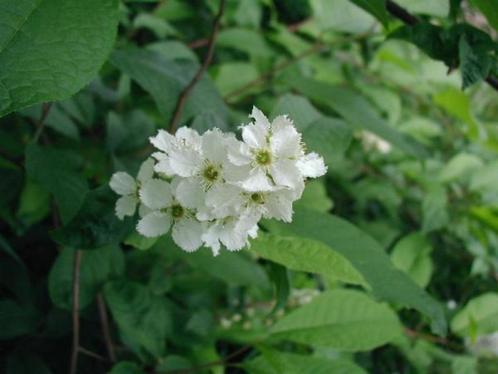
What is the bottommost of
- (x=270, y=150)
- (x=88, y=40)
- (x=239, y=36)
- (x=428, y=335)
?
(x=428, y=335)

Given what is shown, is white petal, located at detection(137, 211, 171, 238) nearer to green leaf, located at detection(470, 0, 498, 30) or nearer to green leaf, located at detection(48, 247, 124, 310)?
green leaf, located at detection(48, 247, 124, 310)

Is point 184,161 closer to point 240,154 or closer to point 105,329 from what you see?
point 240,154

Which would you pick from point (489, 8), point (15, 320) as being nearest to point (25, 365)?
point (15, 320)

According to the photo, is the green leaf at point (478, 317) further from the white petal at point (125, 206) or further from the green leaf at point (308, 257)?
the white petal at point (125, 206)

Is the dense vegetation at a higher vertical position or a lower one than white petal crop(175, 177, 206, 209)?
lower

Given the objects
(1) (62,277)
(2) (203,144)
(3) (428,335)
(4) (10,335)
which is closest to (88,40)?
(2) (203,144)

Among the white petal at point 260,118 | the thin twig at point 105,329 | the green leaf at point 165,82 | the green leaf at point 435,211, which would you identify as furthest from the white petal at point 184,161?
the green leaf at point 435,211

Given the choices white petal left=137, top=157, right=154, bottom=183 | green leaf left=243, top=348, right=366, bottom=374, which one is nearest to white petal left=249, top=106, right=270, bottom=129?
white petal left=137, top=157, right=154, bottom=183

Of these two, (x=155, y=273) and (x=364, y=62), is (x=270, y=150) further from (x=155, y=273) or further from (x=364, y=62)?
(x=364, y=62)
